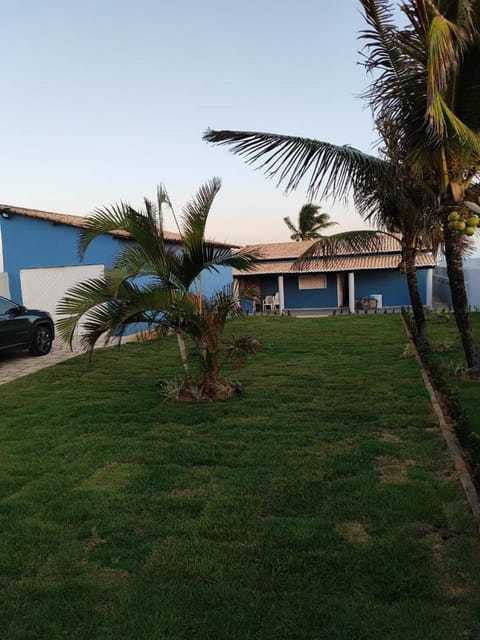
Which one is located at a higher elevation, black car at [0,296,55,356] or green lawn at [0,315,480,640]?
black car at [0,296,55,356]

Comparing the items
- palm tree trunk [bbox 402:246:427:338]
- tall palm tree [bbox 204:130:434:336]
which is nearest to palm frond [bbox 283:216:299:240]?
palm tree trunk [bbox 402:246:427:338]

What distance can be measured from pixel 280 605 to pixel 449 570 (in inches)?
40.9

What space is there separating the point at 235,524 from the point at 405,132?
16.9ft

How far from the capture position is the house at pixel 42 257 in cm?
1562

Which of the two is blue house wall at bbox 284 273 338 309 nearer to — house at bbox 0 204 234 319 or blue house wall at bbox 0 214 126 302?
house at bbox 0 204 234 319

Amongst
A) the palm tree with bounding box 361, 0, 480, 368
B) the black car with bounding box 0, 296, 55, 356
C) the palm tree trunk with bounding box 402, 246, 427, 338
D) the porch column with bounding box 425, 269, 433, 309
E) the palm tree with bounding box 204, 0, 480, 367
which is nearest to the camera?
the palm tree with bounding box 361, 0, 480, 368

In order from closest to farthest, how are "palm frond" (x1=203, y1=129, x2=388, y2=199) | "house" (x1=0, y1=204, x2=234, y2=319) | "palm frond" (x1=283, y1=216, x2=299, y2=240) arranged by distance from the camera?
"palm frond" (x1=203, y1=129, x2=388, y2=199) → "house" (x1=0, y1=204, x2=234, y2=319) → "palm frond" (x1=283, y1=216, x2=299, y2=240)

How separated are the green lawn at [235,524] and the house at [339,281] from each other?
19808mm

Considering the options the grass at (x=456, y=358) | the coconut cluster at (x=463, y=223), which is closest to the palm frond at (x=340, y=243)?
the grass at (x=456, y=358)

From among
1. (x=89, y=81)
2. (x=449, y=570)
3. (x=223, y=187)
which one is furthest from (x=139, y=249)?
(x=89, y=81)

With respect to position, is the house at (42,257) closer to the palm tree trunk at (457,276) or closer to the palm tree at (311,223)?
the palm tree trunk at (457,276)

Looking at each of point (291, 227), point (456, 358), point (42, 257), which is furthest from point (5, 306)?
point (291, 227)

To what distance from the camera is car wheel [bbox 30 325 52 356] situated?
11.8m

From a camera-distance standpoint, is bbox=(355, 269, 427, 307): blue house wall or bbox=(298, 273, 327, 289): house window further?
bbox=(298, 273, 327, 289): house window
